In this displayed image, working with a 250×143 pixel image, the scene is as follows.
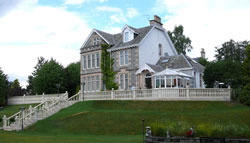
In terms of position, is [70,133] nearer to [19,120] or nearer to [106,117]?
[106,117]

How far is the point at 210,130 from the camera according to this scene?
15.6 meters

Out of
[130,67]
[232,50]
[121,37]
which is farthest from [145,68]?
[232,50]

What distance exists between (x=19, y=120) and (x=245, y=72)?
69.8 feet

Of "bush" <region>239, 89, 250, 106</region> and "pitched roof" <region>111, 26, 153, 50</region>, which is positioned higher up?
"pitched roof" <region>111, 26, 153, 50</region>

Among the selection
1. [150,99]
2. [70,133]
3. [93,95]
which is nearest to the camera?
[70,133]

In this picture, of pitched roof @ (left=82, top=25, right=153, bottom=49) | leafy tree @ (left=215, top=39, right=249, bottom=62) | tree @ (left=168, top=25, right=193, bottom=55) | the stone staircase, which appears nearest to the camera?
the stone staircase

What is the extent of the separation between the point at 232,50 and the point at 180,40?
16243 millimetres

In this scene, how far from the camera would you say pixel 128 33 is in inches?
1693

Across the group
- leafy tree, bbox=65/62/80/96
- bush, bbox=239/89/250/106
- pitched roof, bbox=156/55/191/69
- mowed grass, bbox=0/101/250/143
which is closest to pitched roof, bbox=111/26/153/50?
pitched roof, bbox=156/55/191/69

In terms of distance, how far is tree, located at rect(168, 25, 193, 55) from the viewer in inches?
2534

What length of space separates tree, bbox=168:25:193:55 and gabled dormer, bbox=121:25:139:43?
75.8 feet

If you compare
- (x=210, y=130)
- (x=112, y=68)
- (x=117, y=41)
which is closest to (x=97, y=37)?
(x=117, y=41)

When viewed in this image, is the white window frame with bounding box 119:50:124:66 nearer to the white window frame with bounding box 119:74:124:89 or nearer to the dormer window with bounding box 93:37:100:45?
the white window frame with bounding box 119:74:124:89

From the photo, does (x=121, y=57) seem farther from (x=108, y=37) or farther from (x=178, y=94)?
(x=178, y=94)
